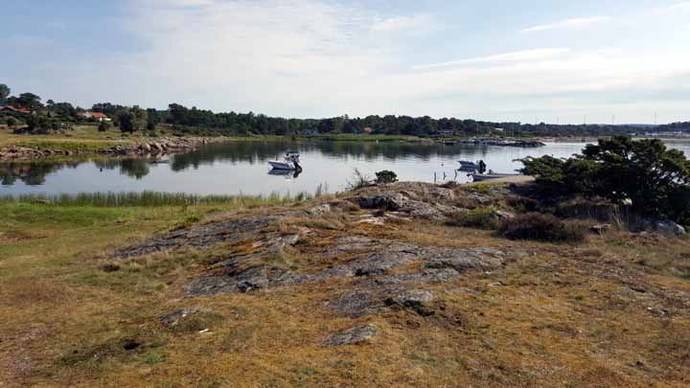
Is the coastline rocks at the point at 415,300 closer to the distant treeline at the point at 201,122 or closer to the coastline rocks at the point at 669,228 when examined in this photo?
the coastline rocks at the point at 669,228

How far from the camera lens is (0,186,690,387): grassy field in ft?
22.7

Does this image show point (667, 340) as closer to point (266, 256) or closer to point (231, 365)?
point (231, 365)

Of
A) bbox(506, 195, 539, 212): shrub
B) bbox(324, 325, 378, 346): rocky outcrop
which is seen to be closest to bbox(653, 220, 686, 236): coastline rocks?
bbox(506, 195, 539, 212): shrub

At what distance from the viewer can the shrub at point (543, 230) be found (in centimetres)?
1501

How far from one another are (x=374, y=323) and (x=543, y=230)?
8.55 metres

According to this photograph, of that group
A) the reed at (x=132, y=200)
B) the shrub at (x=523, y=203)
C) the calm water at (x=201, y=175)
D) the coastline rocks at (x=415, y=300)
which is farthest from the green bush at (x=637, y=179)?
the calm water at (x=201, y=175)

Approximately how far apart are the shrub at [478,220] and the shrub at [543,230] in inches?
41.5

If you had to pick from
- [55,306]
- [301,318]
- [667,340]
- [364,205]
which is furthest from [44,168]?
[667,340]

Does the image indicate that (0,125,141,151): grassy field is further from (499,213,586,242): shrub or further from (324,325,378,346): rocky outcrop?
(324,325,378,346): rocky outcrop

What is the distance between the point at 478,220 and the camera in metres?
17.5

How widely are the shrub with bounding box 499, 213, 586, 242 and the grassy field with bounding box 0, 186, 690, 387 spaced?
607 millimetres

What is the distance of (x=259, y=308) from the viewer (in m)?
9.86

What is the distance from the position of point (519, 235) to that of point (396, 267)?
5.31m

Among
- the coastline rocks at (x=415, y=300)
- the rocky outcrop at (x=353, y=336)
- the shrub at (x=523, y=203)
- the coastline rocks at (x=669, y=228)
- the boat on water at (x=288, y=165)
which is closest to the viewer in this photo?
the rocky outcrop at (x=353, y=336)
